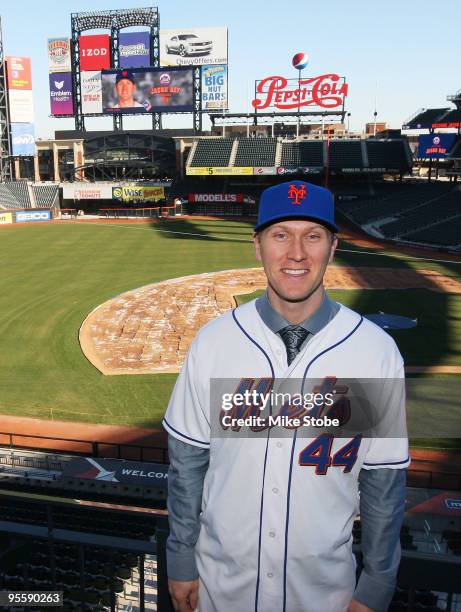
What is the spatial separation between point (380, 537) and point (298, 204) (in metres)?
1.49

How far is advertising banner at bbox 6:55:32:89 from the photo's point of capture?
63062 millimetres

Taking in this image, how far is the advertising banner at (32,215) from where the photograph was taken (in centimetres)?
5463

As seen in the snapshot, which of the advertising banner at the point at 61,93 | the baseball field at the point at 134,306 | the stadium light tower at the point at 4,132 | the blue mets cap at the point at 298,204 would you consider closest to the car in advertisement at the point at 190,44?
the advertising banner at the point at 61,93

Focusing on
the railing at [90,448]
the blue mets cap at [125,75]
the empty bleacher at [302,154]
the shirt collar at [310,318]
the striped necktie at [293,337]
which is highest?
the blue mets cap at [125,75]

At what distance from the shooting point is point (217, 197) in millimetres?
58500

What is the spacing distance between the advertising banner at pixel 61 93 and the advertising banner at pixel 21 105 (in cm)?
385

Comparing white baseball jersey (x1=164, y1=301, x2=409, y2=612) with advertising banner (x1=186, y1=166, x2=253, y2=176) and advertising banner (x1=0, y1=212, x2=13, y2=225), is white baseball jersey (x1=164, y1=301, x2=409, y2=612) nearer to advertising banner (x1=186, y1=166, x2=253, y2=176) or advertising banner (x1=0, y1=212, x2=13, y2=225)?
advertising banner (x1=0, y1=212, x2=13, y2=225)

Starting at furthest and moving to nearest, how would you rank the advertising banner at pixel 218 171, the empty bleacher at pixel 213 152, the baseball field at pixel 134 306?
the empty bleacher at pixel 213 152 < the advertising banner at pixel 218 171 < the baseball field at pixel 134 306

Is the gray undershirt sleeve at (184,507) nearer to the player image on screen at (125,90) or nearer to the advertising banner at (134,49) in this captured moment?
the player image on screen at (125,90)

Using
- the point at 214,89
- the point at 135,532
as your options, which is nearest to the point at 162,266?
the point at 135,532

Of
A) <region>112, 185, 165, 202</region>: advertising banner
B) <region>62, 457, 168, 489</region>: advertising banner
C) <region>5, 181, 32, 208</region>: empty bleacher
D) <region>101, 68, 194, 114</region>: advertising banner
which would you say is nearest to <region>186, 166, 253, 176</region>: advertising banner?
<region>112, 185, 165, 202</region>: advertising banner

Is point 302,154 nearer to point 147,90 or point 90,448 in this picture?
point 147,90

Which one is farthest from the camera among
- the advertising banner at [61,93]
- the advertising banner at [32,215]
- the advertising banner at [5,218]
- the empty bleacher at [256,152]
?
the advertising banner at [61,93]

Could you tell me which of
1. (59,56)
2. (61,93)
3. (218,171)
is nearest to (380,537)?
(218,171)
